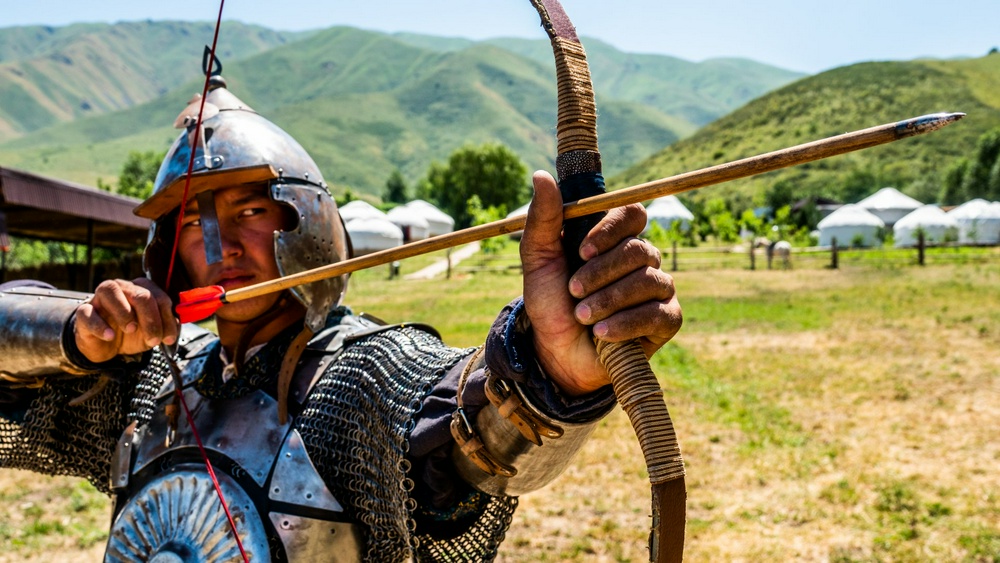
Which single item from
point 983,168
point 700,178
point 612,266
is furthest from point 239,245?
point 983,168

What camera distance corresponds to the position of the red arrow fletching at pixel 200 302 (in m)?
2.01

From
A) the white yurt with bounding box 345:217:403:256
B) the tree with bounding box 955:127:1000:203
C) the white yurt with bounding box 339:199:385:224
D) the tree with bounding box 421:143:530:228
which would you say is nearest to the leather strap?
the white yurt with bounding box 339:199:385:224

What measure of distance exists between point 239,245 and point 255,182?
0.76ft

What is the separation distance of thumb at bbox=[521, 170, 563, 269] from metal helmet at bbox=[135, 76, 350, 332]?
1.17 meters

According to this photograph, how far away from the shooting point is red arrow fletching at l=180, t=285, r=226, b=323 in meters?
2.01

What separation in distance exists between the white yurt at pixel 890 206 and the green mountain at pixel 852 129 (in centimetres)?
892

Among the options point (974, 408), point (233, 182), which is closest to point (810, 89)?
point (974, 408)

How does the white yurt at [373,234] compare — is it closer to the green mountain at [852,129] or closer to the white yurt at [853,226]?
the white yurt at [853,226]

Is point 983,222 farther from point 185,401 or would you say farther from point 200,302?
point 200,302

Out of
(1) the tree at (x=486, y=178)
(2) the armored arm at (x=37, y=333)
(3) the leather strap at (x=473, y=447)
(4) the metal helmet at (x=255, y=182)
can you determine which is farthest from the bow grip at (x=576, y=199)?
(1) the tree at (x=486, y=178)

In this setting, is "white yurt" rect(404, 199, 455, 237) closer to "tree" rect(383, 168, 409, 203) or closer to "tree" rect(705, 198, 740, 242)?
"tree" rect(705, 198, 740, 242)

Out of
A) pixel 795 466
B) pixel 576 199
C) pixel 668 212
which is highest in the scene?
pixel 576 199

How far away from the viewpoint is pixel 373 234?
27.8 metres

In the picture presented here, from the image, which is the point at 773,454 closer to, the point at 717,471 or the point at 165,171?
the point at 717,471
